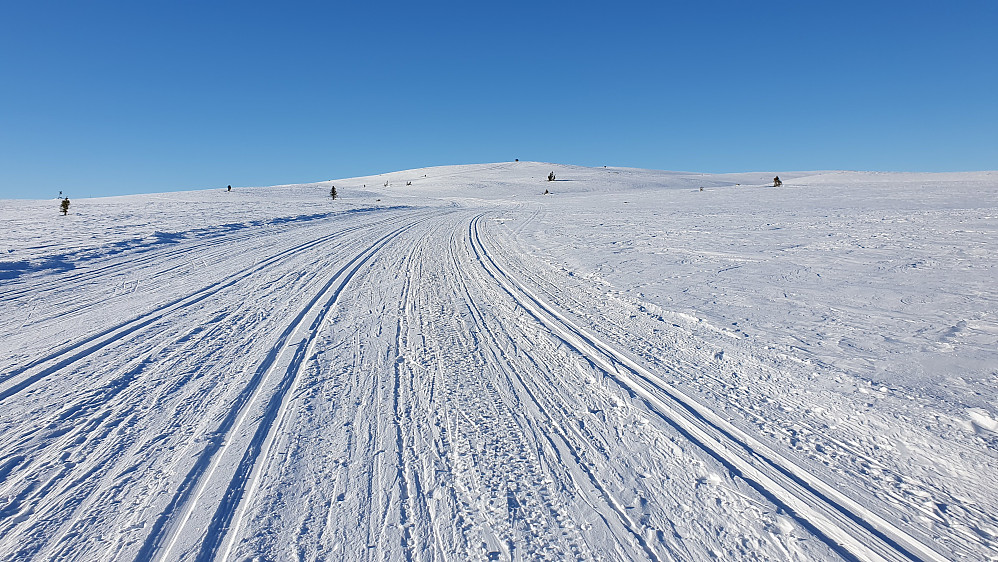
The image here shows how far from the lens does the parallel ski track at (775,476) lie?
2455 millimetres

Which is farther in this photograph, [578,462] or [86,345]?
[86,345]

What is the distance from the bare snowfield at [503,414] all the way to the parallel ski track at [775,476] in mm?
16

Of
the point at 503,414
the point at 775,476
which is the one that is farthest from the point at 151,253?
the point at 775,476

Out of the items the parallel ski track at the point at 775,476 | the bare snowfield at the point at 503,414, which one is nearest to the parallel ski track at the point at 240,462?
the bare snowfield at the point at 503,414

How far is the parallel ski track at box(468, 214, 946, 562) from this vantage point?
2455mm

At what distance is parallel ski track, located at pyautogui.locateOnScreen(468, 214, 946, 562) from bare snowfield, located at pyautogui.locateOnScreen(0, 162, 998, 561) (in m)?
0.02

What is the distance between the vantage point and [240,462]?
123 inches

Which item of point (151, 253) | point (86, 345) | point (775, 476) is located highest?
point (151, 253)

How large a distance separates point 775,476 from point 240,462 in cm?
334

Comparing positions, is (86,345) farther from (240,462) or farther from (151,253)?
(151,253)

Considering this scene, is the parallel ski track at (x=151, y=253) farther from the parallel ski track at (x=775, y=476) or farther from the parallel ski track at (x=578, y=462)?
the parallel ski track at (x=775, y=476)

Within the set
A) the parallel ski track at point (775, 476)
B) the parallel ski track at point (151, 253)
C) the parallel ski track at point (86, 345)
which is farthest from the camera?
the parallel ski track at point (151, 253)

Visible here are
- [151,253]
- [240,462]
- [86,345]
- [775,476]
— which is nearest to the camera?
[775,476]

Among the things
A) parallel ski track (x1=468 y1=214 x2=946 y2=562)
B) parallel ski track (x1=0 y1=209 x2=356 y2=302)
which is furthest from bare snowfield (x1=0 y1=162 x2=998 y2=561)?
parallel ski track (x1=0 y1=209 x2=356 y2=302)
